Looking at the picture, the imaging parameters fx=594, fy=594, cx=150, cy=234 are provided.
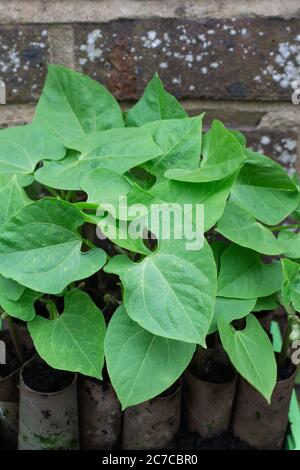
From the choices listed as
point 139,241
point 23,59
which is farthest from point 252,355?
point 23,59

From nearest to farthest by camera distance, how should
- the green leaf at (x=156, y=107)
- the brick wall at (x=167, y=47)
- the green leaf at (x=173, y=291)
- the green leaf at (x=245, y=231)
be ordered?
the green leaf at (x=173, y=291) → the green leaf at (x=245, y=231) → the green leaf at (x=156, y=107) → the brick wall at (x=167, y=47)

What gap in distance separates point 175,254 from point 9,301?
6.8 inches

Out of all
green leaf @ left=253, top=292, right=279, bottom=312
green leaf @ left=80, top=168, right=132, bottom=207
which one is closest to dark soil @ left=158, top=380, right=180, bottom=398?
green leaf @ left=253, top=292, right=279, bottom=312

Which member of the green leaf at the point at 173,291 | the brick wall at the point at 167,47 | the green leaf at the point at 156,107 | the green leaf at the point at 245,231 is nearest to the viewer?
the green leaf at the point at 173,291

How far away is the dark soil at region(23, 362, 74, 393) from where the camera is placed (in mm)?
659

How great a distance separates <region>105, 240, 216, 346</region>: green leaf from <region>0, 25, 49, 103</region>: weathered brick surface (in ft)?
1.32

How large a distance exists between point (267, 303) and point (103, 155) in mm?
243

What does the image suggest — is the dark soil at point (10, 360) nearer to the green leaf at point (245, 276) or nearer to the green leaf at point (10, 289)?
the green leaf at point (10, 289)

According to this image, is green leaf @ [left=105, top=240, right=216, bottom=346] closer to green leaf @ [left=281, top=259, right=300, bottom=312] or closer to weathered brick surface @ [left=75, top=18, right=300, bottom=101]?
green leaf @ [left=281, top=259, right=300, bottom=312]

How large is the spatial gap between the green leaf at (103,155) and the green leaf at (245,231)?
0.10 m

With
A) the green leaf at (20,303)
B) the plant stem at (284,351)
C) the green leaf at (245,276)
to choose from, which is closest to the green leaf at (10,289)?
the green leaf at (20,303)

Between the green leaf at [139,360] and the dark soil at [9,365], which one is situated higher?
the green leaf at [139,360]

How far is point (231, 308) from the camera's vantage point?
0.62 meters

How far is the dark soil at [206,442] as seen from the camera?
0.73 meters
